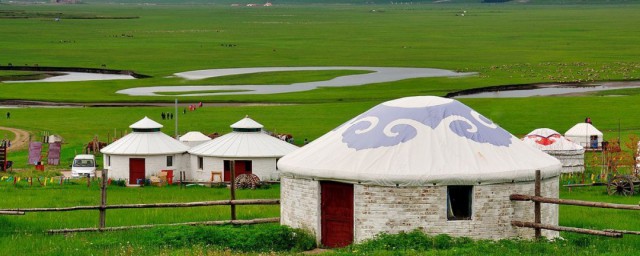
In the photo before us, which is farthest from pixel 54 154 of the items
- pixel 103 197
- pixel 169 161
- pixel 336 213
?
pixel 336 213

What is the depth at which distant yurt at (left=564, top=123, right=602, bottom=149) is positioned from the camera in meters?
64.4

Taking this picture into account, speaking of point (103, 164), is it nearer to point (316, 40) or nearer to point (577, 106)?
point (577, 106)

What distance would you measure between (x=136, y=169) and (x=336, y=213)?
2817 cm

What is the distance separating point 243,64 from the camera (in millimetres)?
140750

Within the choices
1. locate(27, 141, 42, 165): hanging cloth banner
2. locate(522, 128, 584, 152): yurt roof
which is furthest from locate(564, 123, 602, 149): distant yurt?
locate(27, 141, 42, 165): hanging cloth banner

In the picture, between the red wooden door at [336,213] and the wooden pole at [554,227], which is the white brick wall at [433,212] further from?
→ the red wooden door at [336,213]

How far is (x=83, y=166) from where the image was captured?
181ft

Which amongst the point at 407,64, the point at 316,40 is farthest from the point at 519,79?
the point at 316,40

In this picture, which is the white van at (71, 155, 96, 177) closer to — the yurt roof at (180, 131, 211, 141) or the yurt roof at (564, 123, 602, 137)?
the yurt roof at (180, 131, 211, 141)

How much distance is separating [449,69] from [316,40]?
6666cm

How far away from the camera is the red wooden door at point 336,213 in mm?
27812

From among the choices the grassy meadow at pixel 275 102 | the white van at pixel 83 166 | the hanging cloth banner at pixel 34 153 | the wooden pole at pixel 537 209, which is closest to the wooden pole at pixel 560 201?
the wooden pole at pixel 537 209

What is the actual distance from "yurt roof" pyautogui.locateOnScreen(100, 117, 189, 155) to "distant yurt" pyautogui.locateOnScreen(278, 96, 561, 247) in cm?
2572

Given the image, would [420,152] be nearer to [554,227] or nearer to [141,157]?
[554,227]
